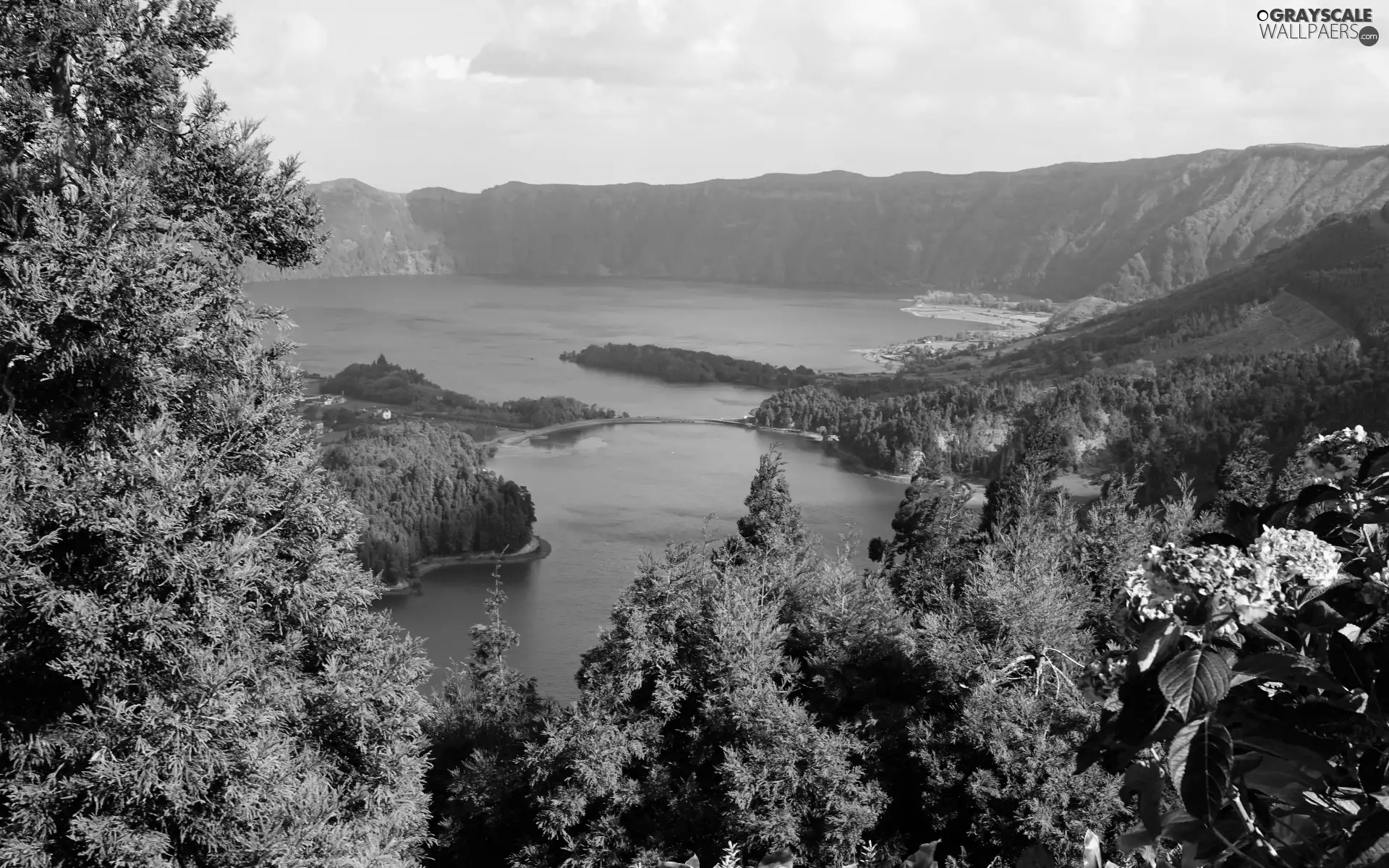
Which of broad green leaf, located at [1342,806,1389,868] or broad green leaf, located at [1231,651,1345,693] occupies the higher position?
broad green leaf, located at [1231,651,1345,693]

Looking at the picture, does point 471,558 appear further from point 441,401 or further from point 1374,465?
point 1374,465

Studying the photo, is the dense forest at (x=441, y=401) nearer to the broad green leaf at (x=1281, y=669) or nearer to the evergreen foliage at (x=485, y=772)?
the evergreen foliage at (x=485, y=772)

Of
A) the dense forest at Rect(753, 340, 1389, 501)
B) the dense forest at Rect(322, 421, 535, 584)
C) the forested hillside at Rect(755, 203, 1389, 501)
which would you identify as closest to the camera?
the dense forest at Rect(322, 421, 535, 584)

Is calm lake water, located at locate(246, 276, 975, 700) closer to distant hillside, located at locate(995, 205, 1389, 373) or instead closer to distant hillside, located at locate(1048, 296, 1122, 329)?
distant hillside, located at locate(1048, 296, 1122, 329)

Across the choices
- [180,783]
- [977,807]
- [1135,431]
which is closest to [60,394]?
[180,783]

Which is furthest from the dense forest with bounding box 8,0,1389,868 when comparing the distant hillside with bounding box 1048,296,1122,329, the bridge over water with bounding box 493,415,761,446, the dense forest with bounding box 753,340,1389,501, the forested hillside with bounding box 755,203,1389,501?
the distant hillside with bounding box 1048,296,1122,329

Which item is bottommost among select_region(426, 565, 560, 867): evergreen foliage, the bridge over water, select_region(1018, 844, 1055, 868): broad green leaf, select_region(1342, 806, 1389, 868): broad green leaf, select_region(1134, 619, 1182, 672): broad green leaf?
the bridge over water

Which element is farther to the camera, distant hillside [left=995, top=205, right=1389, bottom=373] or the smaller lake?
distant hillside [left=995, top=205, right=1389, bottom=373]
